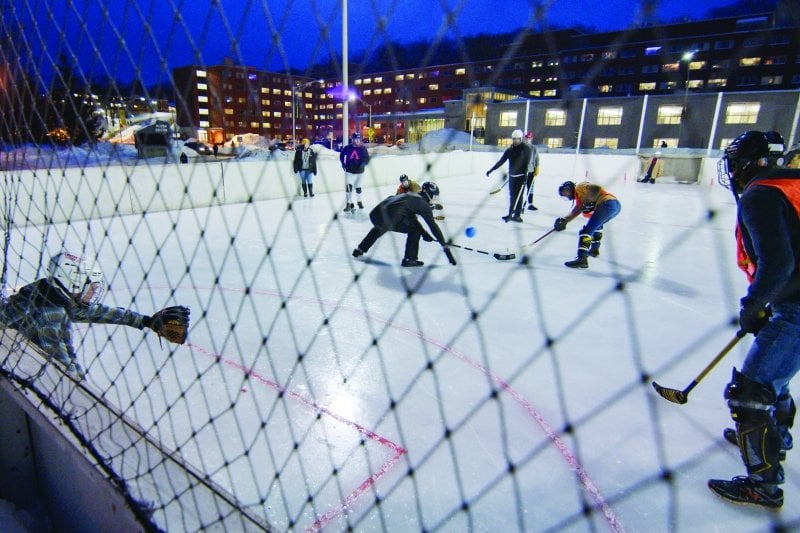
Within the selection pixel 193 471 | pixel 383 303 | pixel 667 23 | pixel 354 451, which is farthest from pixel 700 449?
pixel 383 303

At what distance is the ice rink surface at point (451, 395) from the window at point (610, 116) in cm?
767

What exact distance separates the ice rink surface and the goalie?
0.49 feet

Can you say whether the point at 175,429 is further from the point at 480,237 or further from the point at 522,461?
the point at 480,237

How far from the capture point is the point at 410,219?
4.18m

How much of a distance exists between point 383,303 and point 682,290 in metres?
2.44

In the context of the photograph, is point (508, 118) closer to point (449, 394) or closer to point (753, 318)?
point (449, 394)

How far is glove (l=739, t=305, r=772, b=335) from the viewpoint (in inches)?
54.1

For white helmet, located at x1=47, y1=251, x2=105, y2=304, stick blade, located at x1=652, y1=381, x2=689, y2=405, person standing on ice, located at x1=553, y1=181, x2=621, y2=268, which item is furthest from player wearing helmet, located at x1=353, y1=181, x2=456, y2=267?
white helmet, located at x1=47, y1=251, x2=105, y2=304

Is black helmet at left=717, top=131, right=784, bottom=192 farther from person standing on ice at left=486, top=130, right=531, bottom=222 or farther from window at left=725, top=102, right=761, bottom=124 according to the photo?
window at left=725, top=102, right=761, bottom=124

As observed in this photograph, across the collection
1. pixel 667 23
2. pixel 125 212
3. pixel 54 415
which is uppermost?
pixel 667 23

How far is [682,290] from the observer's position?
3738 millimetres

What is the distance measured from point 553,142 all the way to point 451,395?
48.1ft

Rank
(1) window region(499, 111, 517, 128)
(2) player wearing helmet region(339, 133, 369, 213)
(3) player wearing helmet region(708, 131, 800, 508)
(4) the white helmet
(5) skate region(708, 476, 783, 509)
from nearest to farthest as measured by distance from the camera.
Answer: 1. (3) player wearing helmet region(708, 131, 800, 508)
2. (5) skate region(708, 476, 783, 509)
3. (4) the white helmet
4. (2) player wearing helmet region(339, 133, 369, 213)
5. (1) window region(499, 111, 517, 128)

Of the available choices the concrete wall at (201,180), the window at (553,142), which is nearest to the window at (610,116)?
the concrete wall at (201,180)
